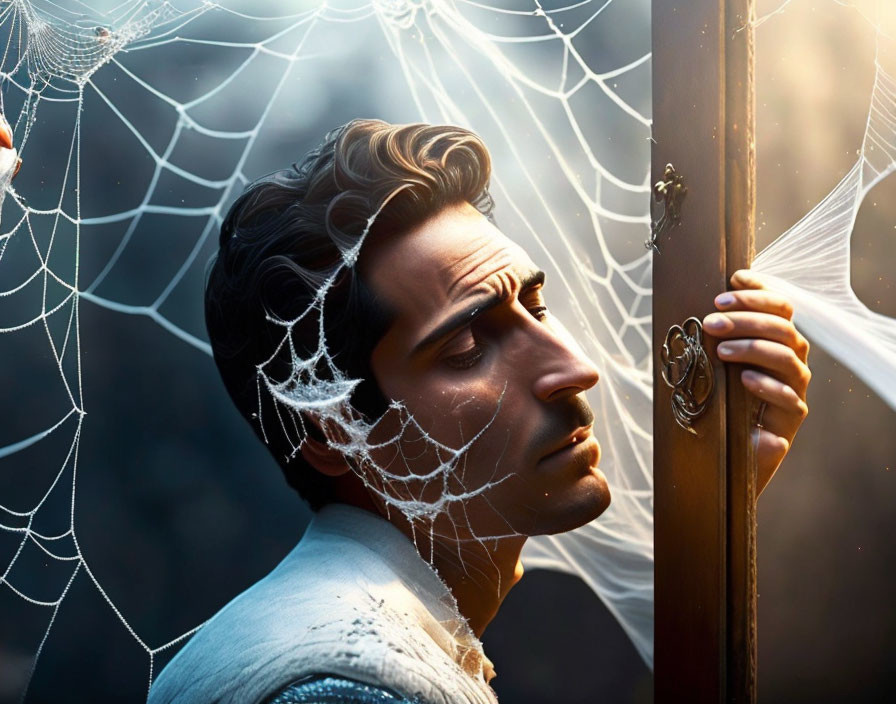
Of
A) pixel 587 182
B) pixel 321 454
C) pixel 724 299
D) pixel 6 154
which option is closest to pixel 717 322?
pixel 724 299

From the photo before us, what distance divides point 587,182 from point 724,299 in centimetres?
42

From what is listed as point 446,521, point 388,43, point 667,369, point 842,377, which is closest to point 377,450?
point 446,521

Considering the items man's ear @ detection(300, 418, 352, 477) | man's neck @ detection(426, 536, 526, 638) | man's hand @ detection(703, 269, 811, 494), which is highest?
man's ear @ detection(300, 418, 352, 477)

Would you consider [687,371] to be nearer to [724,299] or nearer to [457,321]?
[724,299]

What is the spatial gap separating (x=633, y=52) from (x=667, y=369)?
0.58m

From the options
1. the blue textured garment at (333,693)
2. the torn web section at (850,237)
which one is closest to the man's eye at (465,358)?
the blue textured garment at (333,693)

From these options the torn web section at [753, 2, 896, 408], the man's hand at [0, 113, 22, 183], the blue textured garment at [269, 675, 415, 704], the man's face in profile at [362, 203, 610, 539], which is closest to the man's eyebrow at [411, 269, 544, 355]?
the man's face in profile at [362, 203, 610, 539]

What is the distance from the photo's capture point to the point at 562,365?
3.78 feet

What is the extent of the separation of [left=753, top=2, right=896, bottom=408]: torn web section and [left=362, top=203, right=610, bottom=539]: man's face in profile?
0.46 m

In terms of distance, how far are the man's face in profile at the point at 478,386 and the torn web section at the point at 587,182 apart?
1.07 feet

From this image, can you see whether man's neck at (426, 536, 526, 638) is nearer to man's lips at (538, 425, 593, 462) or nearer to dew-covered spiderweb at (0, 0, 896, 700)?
man's lips at (538, 425, 593, 462)

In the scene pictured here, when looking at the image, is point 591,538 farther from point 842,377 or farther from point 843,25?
point 843,25

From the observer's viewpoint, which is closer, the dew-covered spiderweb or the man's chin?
the man's chin

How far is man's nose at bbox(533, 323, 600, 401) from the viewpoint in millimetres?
1140
